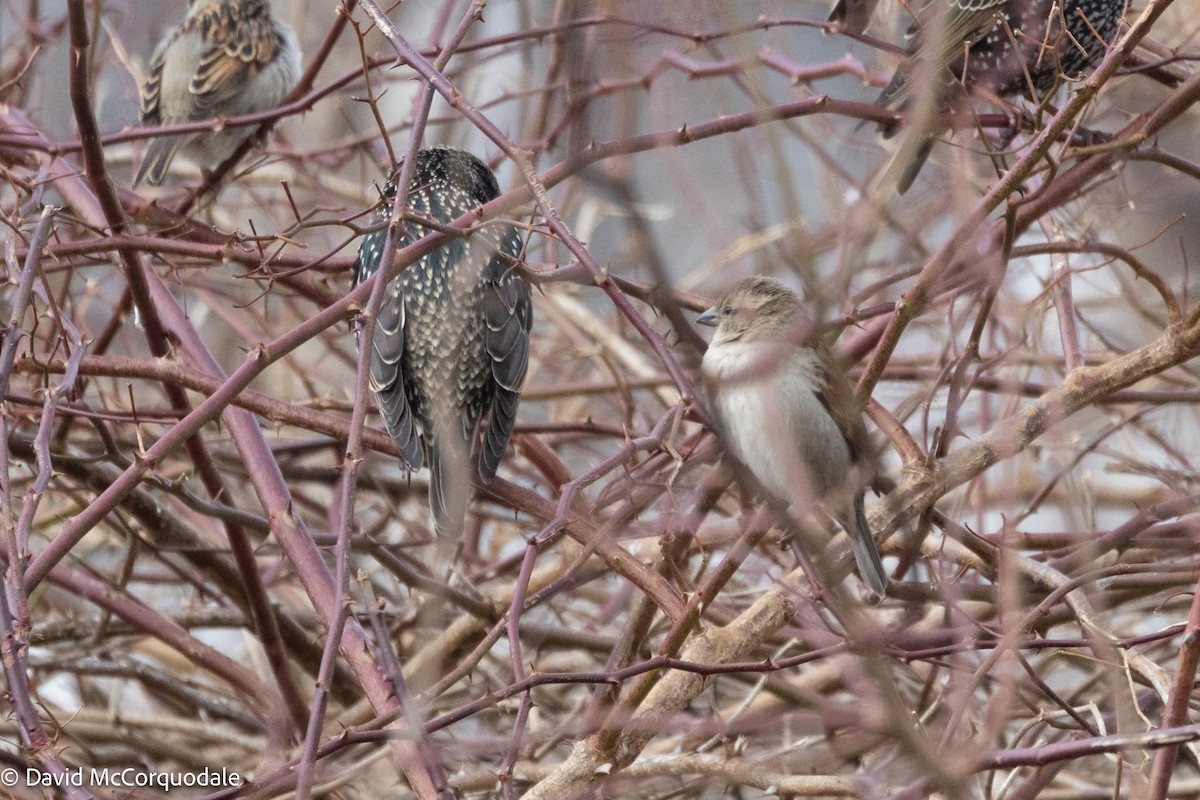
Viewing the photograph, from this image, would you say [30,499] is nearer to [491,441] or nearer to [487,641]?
[487,641]

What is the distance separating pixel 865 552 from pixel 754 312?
758mm

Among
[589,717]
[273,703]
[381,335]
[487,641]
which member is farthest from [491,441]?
[487,641]

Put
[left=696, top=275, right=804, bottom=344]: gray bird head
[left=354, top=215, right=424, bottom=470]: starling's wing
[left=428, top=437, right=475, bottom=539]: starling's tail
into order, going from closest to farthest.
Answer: [left=428, top=437, right=475, bottom=539]: starling's tail → [left=696, top=275, right=804, bottom=344]: gray bird head → [left=354, top=215, right=424, bottom=470]: starling's wing

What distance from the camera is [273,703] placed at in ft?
13.4

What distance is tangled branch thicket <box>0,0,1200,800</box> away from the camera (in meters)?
2.29

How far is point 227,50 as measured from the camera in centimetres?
643

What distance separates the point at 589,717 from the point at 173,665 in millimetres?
2959

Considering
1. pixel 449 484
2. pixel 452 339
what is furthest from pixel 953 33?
pixel 449 484

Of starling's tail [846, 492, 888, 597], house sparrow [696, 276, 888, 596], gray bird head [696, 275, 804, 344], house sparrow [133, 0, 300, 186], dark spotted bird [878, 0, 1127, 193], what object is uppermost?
house sparrow [133, 0, 300, 186]

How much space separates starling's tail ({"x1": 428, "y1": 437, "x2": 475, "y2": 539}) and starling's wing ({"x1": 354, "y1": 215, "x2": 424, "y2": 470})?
0.07 metres

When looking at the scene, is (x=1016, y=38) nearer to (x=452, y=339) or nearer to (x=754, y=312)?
(x=754, y=312)

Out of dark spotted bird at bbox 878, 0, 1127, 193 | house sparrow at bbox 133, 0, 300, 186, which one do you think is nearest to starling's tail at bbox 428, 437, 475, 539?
dark spotted bird at bbox 878, 0, 1127, 193
